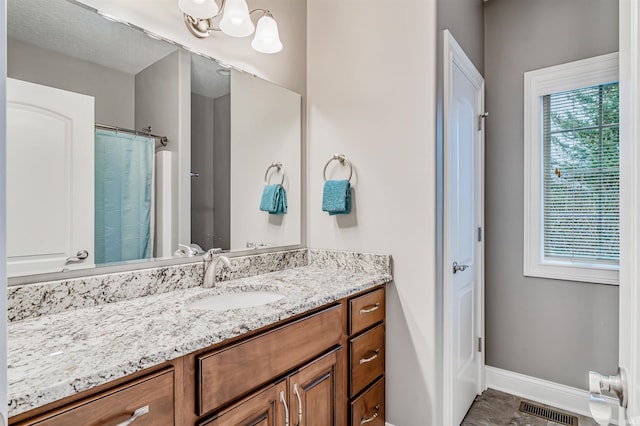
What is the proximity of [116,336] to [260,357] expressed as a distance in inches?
16.5

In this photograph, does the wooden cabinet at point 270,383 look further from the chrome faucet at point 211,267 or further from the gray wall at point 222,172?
the gray wall at point 222,172

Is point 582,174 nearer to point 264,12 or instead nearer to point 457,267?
point 457,267

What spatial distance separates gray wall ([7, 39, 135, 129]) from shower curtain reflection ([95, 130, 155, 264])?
0.09m

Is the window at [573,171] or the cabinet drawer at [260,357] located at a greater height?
the window at [573,171]

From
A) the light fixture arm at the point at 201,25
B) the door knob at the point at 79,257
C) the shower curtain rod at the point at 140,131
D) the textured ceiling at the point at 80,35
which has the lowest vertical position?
the door knob at the point at 79,257

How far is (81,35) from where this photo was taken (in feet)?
4.05

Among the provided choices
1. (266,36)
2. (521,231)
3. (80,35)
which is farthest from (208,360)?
(521,231)

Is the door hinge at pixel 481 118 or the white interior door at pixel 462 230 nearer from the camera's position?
the white interior door at pixel 462 230

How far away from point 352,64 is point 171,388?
1.82m

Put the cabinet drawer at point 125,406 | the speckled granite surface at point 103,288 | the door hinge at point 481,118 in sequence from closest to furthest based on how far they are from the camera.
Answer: the cabinet drawer at point 125,406 → the speckled granite surface at point 103,288 → the door hinge at point 481,118

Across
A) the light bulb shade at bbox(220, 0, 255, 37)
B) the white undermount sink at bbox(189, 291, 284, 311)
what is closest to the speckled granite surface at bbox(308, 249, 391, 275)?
the white undermount sink at bbox(189, 291, 284, 311)

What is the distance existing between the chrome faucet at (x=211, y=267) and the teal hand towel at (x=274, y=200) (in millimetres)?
488

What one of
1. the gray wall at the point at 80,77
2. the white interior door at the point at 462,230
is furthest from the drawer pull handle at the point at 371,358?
the gray wall at the point at 80,77

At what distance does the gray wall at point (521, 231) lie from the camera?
2064 mm
